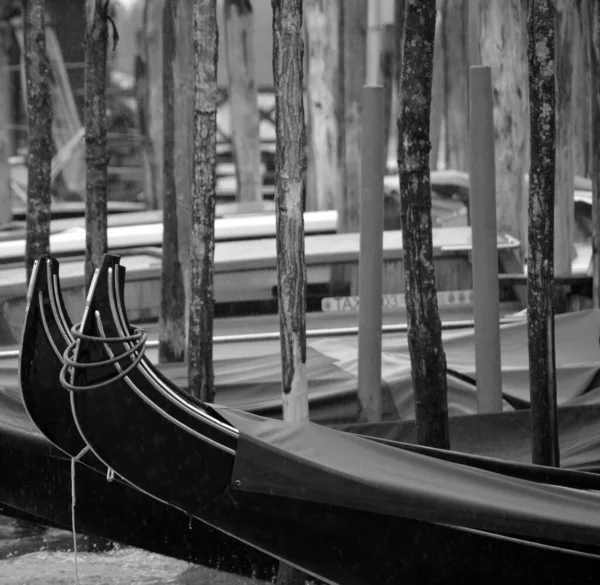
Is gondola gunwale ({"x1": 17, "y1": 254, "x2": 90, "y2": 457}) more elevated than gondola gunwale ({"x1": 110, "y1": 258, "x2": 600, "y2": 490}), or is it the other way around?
gondola gunwale ({"x1": 17, "y1": 254, "x2": 90, "y2": 457})

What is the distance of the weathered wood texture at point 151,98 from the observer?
9.30 meters

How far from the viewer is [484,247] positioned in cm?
558

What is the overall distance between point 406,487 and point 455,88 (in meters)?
7.20

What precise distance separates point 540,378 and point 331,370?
162 centimetres

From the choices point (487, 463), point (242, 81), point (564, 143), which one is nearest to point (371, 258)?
point (487, 463)

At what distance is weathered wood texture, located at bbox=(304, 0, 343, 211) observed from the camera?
9.71 m

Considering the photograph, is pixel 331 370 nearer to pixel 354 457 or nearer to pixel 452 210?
pixel 354 457

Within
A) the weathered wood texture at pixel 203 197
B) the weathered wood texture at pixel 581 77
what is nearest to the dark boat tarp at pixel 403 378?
the weathered wood texture at pixel 203 197

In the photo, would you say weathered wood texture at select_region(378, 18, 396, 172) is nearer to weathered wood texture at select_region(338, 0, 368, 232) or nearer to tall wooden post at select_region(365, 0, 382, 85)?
tall wooden post at select_region(365, 0, 382, 85)

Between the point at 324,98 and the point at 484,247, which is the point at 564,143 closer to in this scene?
the point at 324,98

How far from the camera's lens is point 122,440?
408 cm

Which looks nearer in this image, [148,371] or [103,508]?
[148,371]

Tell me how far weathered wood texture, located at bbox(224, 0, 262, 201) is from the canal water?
4.69m

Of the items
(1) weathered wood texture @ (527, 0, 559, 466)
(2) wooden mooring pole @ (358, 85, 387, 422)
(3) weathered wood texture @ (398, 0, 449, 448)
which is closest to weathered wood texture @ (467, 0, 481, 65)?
(2) wooden mooring pole @ (358, 85, 387, 422)
